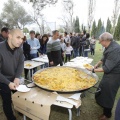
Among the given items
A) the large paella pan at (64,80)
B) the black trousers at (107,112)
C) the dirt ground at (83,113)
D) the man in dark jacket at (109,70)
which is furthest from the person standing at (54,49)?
the black trousers at (107,112)

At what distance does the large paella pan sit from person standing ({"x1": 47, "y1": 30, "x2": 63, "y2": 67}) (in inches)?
32.9

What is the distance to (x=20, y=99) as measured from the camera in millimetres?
2004

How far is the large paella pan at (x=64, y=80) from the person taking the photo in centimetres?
212

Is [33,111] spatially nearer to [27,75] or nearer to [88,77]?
[88,77]

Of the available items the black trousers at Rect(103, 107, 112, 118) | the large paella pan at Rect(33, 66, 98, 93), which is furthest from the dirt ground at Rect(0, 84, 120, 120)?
the large paella pan at Rect(33, 66, 98, 93)

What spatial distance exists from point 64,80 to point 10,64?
928 mm

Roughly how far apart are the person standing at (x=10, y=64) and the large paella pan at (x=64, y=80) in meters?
0.36

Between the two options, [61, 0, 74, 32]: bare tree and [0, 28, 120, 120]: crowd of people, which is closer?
[0, 28, 120, 120]: crowd of people

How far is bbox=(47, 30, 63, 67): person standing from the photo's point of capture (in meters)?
3.76

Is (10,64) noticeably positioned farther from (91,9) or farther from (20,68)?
(91,9)

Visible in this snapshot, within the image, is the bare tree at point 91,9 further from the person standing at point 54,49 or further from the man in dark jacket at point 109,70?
the man in dark jacket at point 109,70

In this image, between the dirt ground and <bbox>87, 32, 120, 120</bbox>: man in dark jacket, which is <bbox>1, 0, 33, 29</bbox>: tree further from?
<bbox>87, 32, 120, 120</bbox>: man in dark jacket

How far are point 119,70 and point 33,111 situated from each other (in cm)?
150

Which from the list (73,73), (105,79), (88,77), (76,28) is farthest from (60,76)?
(76,28)
